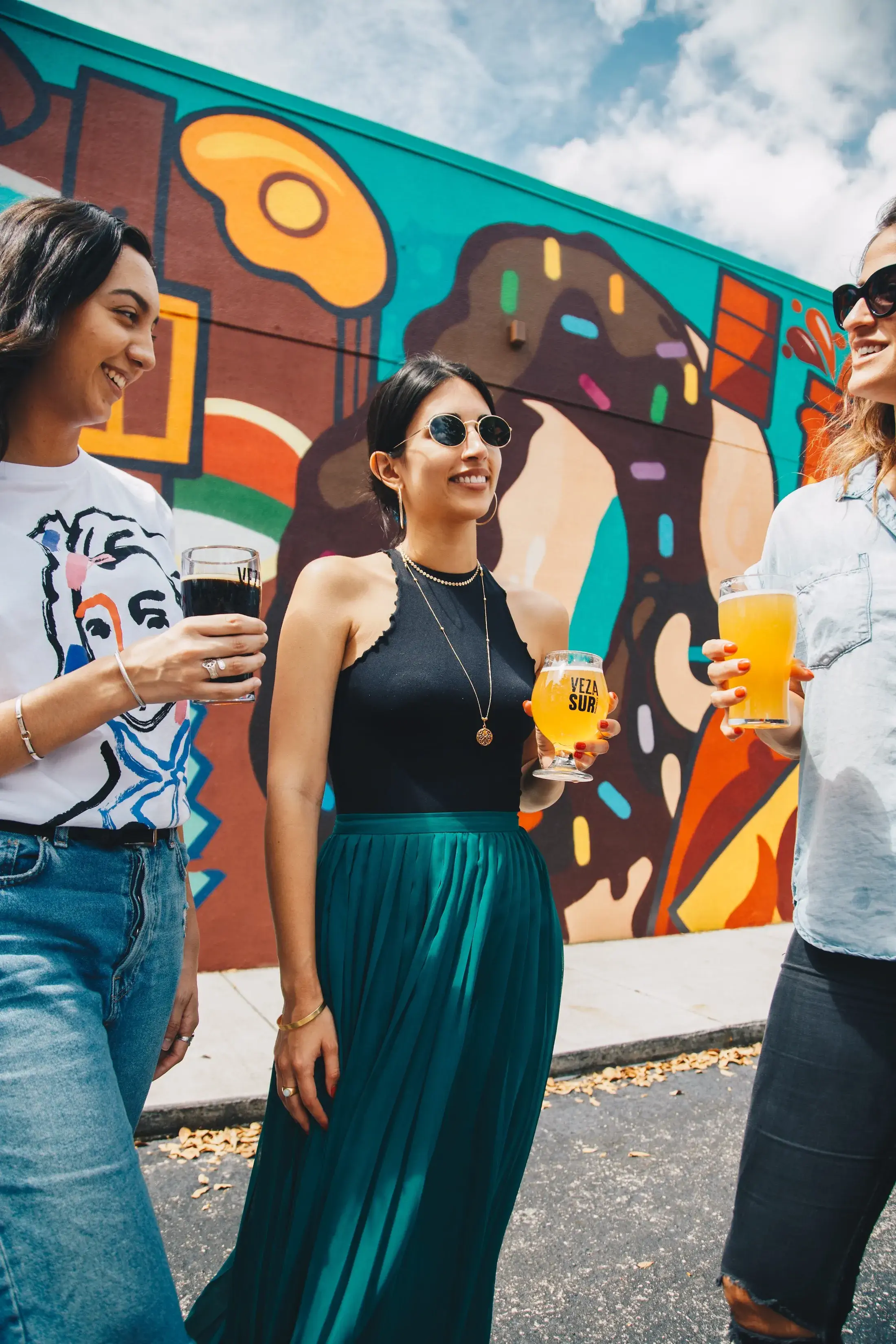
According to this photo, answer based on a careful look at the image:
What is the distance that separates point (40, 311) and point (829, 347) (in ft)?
24.4

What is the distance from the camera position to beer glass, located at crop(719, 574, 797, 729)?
5.79ft

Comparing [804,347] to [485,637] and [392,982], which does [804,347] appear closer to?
[485,637]

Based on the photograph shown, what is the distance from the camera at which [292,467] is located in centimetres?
518

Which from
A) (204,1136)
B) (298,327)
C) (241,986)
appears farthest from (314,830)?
(298,327)

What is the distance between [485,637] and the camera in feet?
6.50

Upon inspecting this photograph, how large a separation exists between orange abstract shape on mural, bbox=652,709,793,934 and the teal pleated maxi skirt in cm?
481

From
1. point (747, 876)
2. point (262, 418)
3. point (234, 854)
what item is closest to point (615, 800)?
point (747, 876)

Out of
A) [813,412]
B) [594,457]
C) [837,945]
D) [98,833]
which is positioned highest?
[813,412]

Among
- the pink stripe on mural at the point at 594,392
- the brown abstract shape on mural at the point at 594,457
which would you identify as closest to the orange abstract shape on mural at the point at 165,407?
the brown abstract shape on mural at the point at 594,457

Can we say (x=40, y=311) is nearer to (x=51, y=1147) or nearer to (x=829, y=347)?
(x=51, y=1147)

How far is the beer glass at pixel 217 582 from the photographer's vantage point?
1.46 metres

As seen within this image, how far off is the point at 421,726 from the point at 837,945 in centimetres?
84

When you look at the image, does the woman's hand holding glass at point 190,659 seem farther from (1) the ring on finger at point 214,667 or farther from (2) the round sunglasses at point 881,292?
(2) the round sunglasses at point 881,292

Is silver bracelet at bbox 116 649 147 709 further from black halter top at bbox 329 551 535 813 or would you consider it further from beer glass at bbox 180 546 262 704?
black halter top at bbox 329 551 535 813
